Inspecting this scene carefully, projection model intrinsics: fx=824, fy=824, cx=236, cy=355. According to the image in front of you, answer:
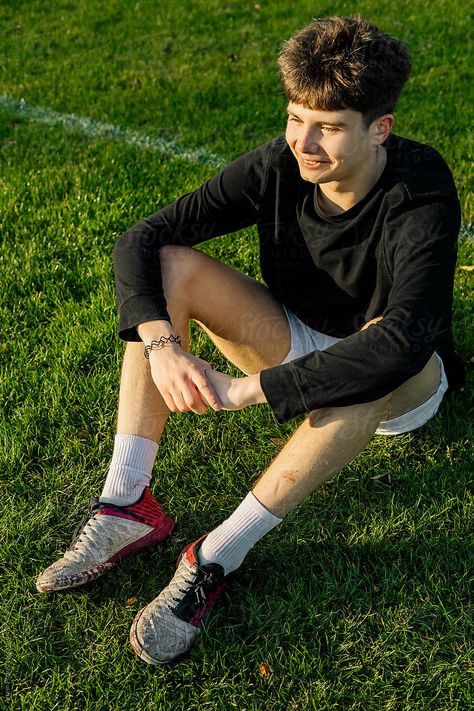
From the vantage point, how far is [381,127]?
295 centimetres

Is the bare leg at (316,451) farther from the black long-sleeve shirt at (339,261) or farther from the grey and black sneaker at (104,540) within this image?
the grey and black sneaker at (104,540)

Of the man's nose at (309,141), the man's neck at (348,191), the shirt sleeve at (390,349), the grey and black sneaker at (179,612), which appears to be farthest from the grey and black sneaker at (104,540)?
the man's nose at (309,141)

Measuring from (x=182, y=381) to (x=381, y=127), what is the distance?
1.15 meters

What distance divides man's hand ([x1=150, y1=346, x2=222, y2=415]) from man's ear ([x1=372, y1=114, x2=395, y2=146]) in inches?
40.4

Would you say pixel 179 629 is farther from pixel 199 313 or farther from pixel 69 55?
pixel 69 55

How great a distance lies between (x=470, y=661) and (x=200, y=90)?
5.13 m

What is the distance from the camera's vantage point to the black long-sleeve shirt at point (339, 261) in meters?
2.76

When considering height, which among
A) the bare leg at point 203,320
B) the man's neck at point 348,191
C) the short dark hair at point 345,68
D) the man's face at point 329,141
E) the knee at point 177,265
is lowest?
the bare leg at point 203,320

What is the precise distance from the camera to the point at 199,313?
3.31 meters

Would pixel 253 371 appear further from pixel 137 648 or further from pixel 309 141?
pixel 137 648

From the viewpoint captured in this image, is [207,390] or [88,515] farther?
[88,515]

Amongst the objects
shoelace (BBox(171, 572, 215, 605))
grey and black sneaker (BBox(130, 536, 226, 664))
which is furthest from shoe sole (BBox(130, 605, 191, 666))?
shoelace (BBox(171, 572, 215, 605))

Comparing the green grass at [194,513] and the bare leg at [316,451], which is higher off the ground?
the bare leg at [316,451]

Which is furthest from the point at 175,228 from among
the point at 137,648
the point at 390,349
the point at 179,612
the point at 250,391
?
the point at 137,648
